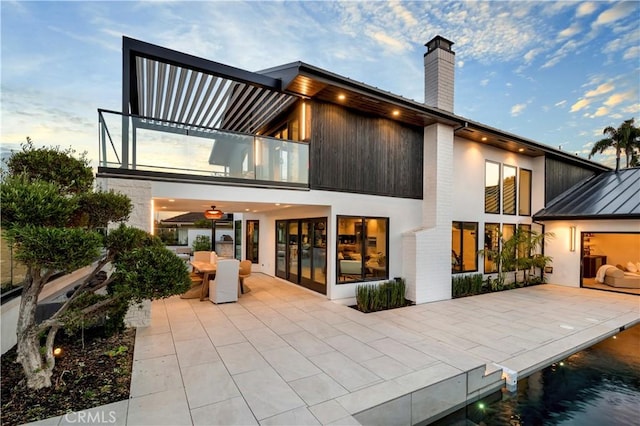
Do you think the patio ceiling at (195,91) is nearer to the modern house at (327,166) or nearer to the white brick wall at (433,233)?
the modern house at (327,166)

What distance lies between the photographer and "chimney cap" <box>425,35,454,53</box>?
31.1ft

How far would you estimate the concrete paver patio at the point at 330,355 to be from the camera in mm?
3223

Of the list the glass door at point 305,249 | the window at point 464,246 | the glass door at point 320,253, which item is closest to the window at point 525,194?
the window at point 464,246

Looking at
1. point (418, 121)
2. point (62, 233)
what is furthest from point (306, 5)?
point (62, 233)

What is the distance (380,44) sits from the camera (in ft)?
34.9

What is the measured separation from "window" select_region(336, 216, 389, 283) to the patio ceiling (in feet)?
13.1

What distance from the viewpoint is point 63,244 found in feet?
9.41

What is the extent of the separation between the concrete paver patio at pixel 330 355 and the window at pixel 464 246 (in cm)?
203

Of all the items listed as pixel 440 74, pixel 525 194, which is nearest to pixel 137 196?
pixel 440 74

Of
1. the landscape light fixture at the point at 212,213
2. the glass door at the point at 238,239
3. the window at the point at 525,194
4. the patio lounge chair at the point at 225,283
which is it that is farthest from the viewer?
the glass door at the point at 238,239

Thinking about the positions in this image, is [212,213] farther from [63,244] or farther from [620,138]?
[620,138]

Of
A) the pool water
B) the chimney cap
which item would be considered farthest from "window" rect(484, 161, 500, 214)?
the pool water

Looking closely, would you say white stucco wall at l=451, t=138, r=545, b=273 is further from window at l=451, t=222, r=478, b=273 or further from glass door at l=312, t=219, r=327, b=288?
glass door at l=312, t=219, r=327, b=288

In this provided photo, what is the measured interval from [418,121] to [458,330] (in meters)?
6.10
